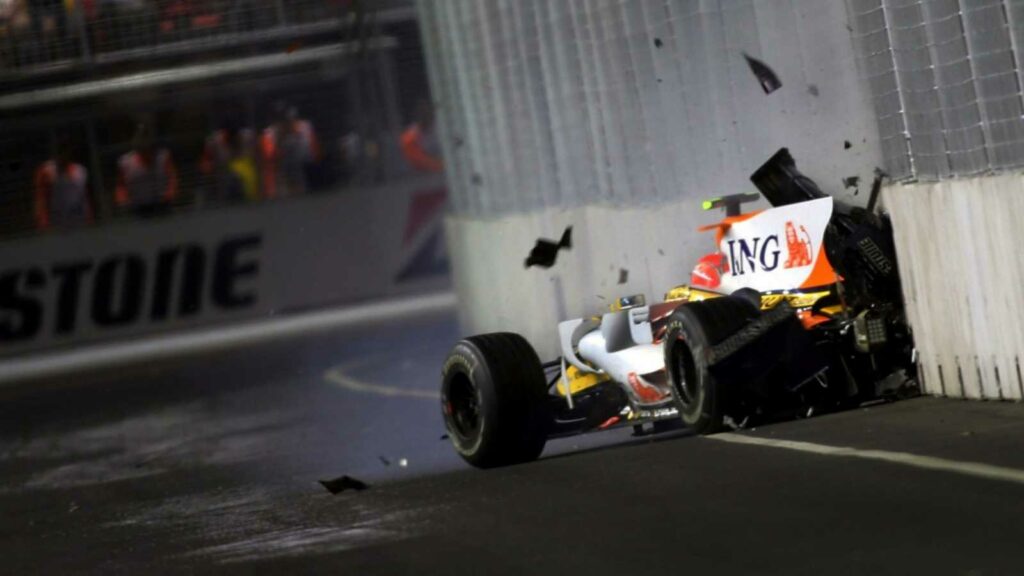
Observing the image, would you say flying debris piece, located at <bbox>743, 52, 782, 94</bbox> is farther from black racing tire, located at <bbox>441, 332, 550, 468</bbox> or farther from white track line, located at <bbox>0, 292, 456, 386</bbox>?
white track line, located at <bbox>0, 292, 456, 386</bbox>

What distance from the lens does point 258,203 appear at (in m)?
29.5

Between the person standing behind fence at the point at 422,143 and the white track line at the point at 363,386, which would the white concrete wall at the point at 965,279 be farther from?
the person standing behind fence at the point at 422,143

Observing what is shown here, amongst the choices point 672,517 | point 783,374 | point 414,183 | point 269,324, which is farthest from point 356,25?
point 672,517

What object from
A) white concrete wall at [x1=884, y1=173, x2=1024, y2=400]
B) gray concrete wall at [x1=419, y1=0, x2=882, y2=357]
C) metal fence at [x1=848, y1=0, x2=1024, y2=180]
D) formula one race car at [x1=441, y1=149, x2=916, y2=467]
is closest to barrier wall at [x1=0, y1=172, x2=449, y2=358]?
gray concrete wall at [x1=419, y1=0, x2=882, y2=357]

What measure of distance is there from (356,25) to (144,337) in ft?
19.4

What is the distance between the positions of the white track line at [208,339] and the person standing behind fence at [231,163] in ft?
6.75

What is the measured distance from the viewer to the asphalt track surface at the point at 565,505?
561 centimetres

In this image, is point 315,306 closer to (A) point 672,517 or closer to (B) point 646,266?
(B) point 646,266

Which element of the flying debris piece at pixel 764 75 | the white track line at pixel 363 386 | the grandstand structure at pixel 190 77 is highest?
the grandstand structure at pixel 190 77

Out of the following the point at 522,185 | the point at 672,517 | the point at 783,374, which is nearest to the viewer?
the point at 672,517

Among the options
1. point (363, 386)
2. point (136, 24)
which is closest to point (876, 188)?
point (363, 386)

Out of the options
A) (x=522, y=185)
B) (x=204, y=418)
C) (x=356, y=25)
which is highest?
(x=356, y=25)

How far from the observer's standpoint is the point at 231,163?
2917 cm

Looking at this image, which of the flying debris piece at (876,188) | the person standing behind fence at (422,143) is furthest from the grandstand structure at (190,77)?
the flying debris piece at (876,188)
